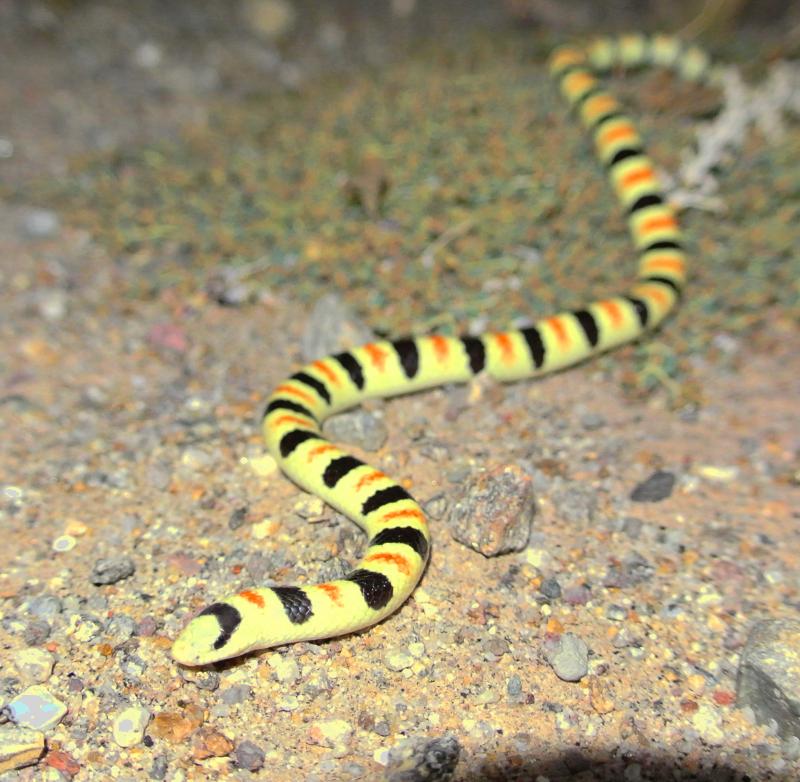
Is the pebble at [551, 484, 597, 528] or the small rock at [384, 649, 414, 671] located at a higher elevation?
the pebble at [551, 484, 597, 528]

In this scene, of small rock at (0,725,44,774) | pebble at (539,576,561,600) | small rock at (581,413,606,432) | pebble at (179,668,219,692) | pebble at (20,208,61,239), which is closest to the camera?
small rock at (0,725,44,774)

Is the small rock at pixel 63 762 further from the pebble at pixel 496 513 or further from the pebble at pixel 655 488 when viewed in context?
the pebble at pixel 655 488

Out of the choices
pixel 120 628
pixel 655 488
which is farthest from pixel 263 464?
pixel 655 488

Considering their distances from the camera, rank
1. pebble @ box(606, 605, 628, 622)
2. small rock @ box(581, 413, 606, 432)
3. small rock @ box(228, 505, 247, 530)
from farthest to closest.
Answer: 1. small rock @ box(581, 413, 606, 432)
2. small rock @ box(228, 505, 247, 530)
3. pebble @ box(606, 605, 628, 622)

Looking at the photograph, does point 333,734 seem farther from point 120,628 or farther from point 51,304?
point 51,304

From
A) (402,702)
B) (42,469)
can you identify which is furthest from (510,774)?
(42,469)

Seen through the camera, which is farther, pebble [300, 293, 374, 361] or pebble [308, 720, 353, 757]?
pebble [300, 293, 374, 361]

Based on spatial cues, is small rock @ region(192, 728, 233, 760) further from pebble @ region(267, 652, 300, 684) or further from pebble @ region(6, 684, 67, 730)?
pebble @ region(6, 684, 67, 730)

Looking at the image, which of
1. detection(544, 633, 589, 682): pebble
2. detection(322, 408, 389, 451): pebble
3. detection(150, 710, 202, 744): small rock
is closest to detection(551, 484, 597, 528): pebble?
detection(544, 633, 589, 682): pebble
